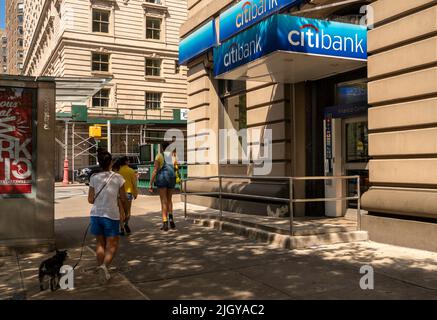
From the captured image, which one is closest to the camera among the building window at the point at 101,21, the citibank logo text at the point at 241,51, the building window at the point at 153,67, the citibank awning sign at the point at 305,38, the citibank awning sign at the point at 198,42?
the citibank awning sign at the point at 305,38

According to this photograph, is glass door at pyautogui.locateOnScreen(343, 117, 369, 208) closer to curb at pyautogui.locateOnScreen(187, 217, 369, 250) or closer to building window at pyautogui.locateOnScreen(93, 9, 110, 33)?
curb at pyautogui.locateOnScreen(187, 217, 369, 250)

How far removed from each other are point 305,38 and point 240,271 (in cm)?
440

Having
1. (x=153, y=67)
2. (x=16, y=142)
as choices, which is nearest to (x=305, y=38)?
(x=16, y=142)

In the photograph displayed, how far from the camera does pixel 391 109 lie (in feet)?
25.1

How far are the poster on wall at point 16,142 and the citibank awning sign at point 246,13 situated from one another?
5.52 m

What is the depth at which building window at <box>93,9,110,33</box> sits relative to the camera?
38.9 metres

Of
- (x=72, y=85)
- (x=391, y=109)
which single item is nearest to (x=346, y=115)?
(x=391, y=109)

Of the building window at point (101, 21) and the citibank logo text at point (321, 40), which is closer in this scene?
the citibank logo text at point (321, 40)

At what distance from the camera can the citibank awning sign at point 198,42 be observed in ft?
44.0

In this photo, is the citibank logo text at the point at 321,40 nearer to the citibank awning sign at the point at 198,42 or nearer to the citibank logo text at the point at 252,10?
the citibank logo text at the point at 252,10

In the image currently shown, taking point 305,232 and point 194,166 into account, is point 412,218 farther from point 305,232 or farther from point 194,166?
point 194,166

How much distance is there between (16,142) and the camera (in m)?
7.62

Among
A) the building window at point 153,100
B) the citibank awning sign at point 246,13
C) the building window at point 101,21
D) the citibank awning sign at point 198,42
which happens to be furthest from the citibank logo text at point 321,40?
the building window at point 101,21
